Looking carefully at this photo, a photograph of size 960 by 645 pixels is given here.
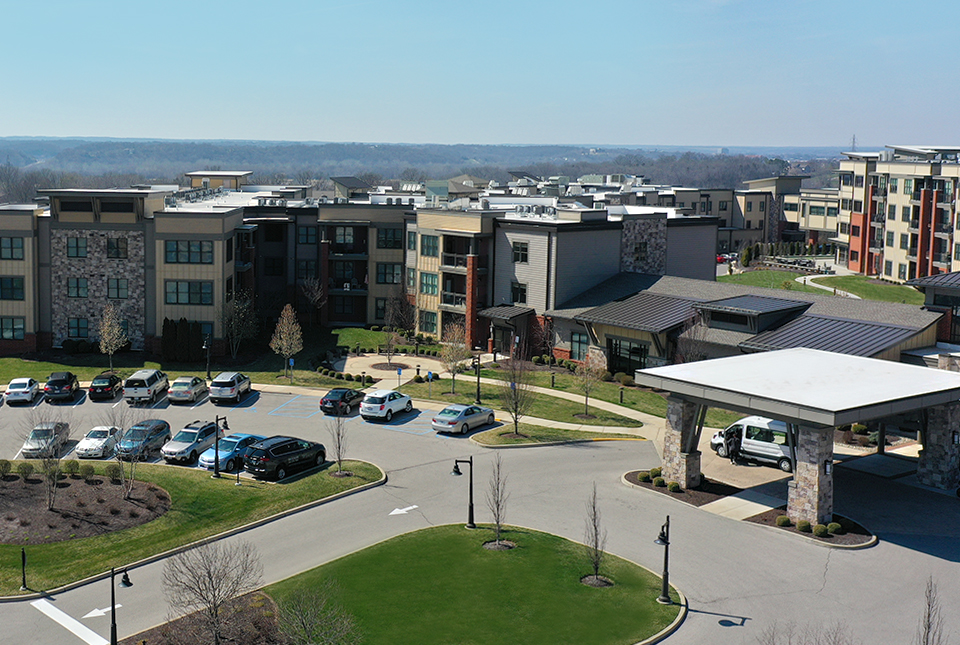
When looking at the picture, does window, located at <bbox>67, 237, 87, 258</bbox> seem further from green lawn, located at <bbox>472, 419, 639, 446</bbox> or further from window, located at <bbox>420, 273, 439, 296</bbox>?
green lawn, located at <bbox>472, 419, 639, 446</bbox>

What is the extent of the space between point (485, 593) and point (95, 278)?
5018 centimetres

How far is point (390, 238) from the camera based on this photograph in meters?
84.5

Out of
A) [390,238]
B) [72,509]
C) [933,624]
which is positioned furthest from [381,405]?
[933,624]

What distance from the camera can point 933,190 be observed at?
10375 cm

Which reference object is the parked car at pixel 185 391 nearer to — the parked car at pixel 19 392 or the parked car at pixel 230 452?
the parked car at pixel 19 392

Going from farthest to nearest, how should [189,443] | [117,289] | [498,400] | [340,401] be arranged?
1. [117,289]
2. [498,400]
3. [340,401]
4. [189,443]

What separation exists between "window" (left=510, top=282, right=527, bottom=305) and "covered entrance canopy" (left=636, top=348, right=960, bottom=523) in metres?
27.8

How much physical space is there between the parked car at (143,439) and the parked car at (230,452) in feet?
9.45

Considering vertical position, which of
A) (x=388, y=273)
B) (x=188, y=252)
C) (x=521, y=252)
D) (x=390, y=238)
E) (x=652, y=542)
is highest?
(x=390, y=238)

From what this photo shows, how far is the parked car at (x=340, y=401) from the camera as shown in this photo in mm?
56656

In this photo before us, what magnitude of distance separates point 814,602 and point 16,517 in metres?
29.7

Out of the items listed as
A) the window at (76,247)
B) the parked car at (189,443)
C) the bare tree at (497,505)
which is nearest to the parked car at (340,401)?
the parked car at (189,443)

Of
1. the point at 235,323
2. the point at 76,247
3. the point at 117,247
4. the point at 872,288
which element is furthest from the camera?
the point at 872,288

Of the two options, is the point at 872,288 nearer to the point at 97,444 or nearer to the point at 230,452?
the point at 230,452
